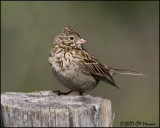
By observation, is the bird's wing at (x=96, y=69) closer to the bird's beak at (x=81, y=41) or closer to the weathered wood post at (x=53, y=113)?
the bird's beak at (x=81, y=41)

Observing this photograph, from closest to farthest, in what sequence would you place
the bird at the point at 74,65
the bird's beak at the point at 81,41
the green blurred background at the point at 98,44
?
the bird at the point at 74,65
the bird's beak at the point at 81,41
the green blurred background at the point at 98,44

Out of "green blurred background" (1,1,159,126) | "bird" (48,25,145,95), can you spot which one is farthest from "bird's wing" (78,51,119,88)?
"green blurred background" (1,1,159,126)

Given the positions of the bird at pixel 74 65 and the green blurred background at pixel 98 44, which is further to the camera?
the green blurred background at pixel 98 44

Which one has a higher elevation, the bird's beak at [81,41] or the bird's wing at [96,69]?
the bird's beak at [81,41]

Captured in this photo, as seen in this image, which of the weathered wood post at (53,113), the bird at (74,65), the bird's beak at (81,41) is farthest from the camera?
the bird's beak at (81,41)

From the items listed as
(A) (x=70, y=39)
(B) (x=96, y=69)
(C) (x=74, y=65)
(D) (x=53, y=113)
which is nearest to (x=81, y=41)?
(A) (x=70, y=39)

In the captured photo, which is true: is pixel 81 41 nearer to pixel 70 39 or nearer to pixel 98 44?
pixel 70 39

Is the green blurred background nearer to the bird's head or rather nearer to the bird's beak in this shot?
the bird's head

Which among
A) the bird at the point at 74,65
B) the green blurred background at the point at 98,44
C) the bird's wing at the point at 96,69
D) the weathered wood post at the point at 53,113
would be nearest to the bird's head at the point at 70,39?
the bird at the point at 74,65
